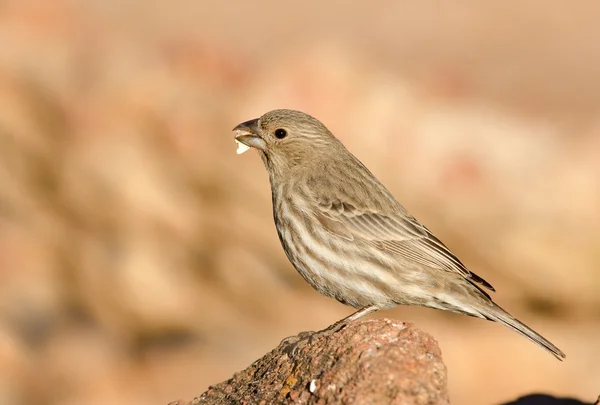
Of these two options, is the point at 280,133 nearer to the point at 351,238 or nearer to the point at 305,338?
the point at 351,238

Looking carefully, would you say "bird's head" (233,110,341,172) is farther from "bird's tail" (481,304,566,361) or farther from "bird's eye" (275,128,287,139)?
"bird's tail" (481,304,566,361)

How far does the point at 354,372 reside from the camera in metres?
4.72

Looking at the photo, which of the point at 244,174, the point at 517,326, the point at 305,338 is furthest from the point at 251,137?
the point at 517,326

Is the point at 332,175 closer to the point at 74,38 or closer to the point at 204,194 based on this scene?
the point at 204,194

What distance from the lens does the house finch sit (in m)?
6.29

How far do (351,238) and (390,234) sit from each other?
0.28m

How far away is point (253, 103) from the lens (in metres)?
9.19

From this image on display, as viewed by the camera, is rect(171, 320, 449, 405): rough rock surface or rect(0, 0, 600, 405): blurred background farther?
rect(0, 0, 600, 405): blurred background

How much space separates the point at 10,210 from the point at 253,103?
117 inches

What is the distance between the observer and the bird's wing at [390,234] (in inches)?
254

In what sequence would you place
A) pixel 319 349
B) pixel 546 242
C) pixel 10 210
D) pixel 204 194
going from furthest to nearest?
pixel 10 210
pixel 204 194
pixel 546 242
pixel 319 349

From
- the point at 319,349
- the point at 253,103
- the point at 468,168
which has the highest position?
the point at 253,103

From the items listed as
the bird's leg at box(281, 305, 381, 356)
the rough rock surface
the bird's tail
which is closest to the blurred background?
the bird's tail

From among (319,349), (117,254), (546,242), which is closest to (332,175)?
(319,349)
